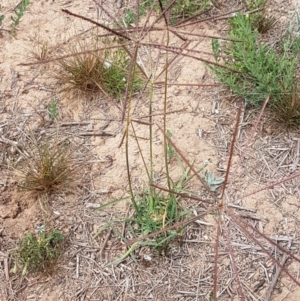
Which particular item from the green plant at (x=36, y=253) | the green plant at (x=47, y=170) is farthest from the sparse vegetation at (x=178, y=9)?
the green plant at (x=36, y=253)

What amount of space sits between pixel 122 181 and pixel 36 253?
1.73ft

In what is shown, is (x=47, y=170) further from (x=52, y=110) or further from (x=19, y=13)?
(x=19, y=13)

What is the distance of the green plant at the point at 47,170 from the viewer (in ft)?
7.29

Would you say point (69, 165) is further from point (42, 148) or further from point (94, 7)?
point (94, 7)

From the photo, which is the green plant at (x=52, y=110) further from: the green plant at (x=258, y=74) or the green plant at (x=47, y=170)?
the green plant at (x=258, y=74)

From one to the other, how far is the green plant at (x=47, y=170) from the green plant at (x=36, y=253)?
236mm

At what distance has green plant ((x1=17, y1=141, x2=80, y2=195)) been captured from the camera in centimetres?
222

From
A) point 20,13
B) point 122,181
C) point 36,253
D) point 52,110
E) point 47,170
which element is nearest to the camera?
point 36,253

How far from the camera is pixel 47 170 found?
221 centimetres

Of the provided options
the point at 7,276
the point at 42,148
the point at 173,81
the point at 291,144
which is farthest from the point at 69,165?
the point at 291,144

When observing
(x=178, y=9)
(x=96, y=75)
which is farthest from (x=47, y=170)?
(x=178, y=9)

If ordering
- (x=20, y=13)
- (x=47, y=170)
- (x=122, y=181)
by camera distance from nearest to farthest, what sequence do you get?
1. (x=47, y=170)
2. (x=122, y=181)
3. (x=20, y=13)

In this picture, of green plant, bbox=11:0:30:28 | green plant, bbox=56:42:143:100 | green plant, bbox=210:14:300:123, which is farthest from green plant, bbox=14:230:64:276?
green plant, bbox=11:0:30:28

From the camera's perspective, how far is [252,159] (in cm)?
240
